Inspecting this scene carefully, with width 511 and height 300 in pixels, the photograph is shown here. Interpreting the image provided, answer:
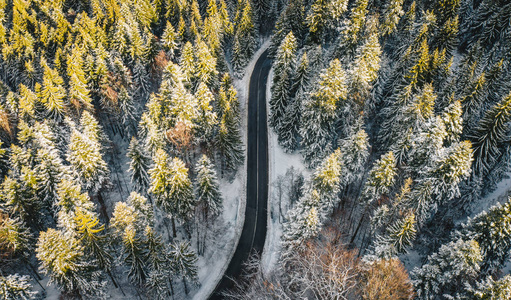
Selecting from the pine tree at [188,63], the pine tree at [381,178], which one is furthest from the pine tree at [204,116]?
the pine tree at [381,178]

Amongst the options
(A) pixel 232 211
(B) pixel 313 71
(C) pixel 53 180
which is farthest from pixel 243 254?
(B) pixel 313 71

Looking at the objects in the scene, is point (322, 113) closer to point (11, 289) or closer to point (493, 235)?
point (493, 235)

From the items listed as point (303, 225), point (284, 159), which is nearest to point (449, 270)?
point (303, 225)

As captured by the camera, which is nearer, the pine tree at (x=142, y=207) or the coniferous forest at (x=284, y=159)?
the coniferous forest at (x=284, y=159)

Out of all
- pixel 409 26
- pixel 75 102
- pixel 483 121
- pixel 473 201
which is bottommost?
pixel 473 201

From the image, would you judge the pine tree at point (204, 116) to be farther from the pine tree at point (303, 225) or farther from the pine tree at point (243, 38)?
the pine tree at point (243, 38)

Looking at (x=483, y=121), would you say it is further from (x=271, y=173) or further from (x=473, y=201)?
(x=271, y=173)

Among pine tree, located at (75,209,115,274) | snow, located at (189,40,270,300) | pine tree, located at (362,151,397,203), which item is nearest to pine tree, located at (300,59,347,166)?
pine tree, located at (362,151,397,203)
